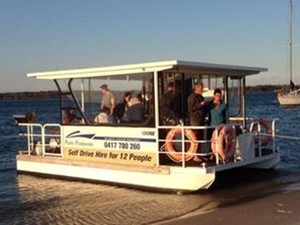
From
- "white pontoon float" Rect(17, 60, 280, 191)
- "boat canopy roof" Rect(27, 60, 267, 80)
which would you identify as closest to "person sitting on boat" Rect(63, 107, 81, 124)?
"white pontoon float" Rect(17, 60, 280, 191)

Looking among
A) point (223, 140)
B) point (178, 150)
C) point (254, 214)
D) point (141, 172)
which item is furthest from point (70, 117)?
point (254, 214)

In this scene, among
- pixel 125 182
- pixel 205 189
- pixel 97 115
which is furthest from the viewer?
pixel 97 115

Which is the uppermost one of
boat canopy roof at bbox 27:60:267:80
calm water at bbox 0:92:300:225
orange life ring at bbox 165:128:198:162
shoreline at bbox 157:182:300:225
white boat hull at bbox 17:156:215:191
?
boat canopy roof at bbox 27:60:267:80

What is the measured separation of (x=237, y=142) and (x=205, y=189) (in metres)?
1.55

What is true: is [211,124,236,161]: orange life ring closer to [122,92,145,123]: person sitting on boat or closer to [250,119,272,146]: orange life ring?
[122,92,145,123]: person sitting on boat

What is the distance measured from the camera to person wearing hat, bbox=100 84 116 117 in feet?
49.8

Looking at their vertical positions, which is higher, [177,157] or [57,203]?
[177,157]

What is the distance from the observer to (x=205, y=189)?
13.6 metres

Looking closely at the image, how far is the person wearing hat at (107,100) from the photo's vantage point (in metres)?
15.2

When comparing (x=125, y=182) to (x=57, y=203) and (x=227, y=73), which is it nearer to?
(x=57, y=203)

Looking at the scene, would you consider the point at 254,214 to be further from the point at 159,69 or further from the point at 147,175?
the point at 159,69

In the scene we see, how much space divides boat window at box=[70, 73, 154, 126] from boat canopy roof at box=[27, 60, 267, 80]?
21 centimetres

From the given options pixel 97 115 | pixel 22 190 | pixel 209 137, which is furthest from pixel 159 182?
pixel 22 190

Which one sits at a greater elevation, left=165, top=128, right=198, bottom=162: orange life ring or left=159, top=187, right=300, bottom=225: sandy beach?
left=165, top=128, right=198, bottom=162: orange life ring
